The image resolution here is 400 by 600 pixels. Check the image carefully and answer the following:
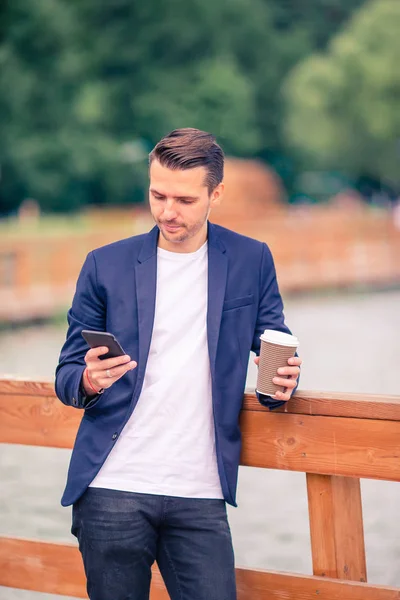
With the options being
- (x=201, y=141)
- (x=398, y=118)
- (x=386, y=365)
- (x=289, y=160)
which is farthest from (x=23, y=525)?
(x=289, y=160)

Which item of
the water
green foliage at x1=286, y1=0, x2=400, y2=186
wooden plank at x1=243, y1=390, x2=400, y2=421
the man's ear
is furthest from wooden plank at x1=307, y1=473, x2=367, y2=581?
green foliage at x1=286, y1=0, x2=400, y2=186

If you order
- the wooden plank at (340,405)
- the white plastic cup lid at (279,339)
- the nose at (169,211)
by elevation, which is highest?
the nose at (169,211)

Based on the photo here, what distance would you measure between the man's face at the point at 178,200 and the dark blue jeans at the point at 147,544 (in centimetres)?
68

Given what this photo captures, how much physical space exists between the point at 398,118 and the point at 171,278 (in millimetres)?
47207

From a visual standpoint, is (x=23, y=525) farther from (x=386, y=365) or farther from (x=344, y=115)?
(x=344, y=115)

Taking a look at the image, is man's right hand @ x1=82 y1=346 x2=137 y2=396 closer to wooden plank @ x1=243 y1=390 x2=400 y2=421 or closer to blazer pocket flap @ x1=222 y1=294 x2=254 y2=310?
blazer pocket flap @ x1=222 y1=294 x2=254 y2=310

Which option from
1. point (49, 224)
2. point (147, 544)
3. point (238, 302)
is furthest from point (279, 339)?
point (49, 224)

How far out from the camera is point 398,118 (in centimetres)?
4831

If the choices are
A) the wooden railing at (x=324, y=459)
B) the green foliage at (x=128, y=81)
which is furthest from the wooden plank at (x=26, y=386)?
the green foliage at (x=128, y=81)

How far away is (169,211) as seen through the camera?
8.56 feet

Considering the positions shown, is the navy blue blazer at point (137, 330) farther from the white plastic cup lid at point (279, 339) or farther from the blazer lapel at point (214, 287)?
the white plastic cup lid at point (279, 339)

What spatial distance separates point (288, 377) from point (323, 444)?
0.29m

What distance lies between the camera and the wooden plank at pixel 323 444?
274 centimetres

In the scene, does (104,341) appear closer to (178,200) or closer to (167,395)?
(167,395)
